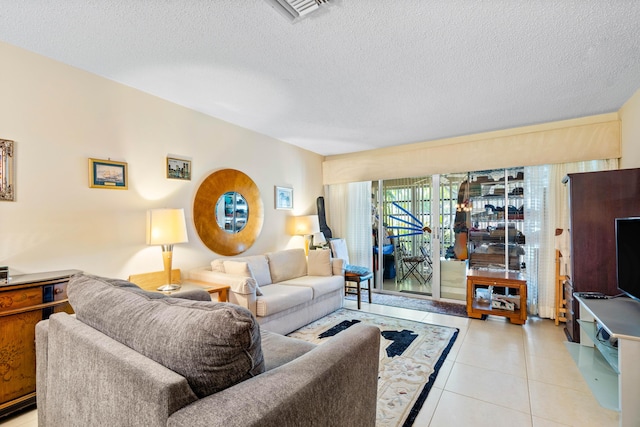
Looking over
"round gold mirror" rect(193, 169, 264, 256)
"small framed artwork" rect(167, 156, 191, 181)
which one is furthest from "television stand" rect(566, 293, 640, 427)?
"small framed artwork" rect(167, 156, 191, 181)

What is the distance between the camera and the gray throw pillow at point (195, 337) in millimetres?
887

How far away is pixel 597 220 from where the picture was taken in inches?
109

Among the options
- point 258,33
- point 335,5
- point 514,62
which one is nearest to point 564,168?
point 514,62

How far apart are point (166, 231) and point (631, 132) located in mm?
4729

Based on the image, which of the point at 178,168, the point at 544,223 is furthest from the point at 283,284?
the point at 544,223

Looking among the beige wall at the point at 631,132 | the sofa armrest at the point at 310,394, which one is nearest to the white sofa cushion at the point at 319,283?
the sofa armrest at the point at 310,394

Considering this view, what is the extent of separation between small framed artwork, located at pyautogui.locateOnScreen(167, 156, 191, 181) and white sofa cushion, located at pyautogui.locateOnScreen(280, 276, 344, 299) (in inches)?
66.9

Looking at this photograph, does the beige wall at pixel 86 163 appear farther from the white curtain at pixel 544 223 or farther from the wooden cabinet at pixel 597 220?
the white curtain at pixel 544 223

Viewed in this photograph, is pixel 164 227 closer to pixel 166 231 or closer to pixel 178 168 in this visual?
pixel 166 231

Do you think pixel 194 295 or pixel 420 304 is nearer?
pixel 194 295

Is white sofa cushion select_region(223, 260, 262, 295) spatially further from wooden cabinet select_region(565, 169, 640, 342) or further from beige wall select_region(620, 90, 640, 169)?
beige wall select_region(620, 90, 640, 169)

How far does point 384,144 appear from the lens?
4816mm

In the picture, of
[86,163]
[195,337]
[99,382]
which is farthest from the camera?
[86,163]

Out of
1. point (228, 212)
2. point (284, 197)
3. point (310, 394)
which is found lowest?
point (310, 394)
